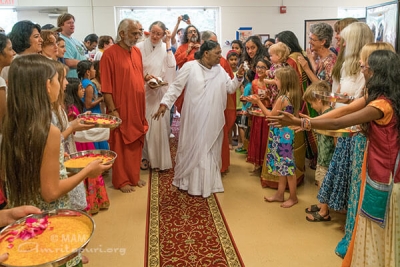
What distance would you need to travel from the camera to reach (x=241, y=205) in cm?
340

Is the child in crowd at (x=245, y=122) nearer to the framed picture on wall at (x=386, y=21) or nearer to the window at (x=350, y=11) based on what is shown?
the framed picture on wall at (x=386, y=21)

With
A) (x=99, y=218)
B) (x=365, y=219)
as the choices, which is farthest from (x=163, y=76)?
(x=365, y=219)

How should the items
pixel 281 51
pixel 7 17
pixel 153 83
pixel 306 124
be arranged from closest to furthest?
pixel 306 124, pixel 281 51, pixel 153 83, pixel 7 17

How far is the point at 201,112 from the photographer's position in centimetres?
353

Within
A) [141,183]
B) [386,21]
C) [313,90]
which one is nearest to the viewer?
[313,90]

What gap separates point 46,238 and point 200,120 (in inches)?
91.2

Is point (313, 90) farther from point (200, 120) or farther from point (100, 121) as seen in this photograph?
point (100, 121)

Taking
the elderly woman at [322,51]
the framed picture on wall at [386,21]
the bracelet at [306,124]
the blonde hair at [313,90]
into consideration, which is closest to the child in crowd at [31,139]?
the bracelet at [306,124]

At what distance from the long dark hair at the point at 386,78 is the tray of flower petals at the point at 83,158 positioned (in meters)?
1.45

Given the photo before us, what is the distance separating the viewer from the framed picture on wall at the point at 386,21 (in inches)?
165

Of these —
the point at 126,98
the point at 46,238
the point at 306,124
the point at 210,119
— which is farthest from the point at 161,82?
the point at 46,238

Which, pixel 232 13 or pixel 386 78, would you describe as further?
pixel 232 13

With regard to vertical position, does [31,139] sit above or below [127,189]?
above

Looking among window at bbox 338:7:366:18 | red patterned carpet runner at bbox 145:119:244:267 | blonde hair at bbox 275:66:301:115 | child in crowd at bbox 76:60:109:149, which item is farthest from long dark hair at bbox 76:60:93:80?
window at bbox 338:7:366:18
